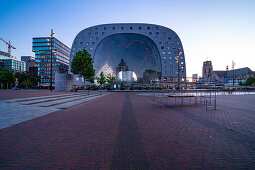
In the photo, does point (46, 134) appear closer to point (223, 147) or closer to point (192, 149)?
point (192, 149)

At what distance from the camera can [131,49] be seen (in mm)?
82000

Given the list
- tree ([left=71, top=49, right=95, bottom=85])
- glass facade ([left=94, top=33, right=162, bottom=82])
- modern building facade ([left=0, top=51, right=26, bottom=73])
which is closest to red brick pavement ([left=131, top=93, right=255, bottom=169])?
tree ([left=71, top=49, right=95, bottom=85])

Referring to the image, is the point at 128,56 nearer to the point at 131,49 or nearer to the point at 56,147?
the point at 131,49

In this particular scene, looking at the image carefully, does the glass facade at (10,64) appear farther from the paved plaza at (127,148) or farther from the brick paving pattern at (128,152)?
the brick paving pattern at (128,152)

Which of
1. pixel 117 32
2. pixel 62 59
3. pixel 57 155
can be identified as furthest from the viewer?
pixel 62 59

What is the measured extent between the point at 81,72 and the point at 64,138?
123 feet

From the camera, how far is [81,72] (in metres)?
38.8

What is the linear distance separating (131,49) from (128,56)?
210 inches

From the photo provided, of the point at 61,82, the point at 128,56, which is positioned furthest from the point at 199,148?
the point at 128,56

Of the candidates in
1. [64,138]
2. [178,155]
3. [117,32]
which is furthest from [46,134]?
[117,32]

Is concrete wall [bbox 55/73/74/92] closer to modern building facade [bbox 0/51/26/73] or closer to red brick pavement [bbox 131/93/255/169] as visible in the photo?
red brick pavement [bbox 131/93/255/169]

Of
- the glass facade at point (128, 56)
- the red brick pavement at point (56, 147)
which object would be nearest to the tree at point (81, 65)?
the red brick pavement at point (56, 147)

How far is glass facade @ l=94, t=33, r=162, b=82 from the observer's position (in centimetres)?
8019

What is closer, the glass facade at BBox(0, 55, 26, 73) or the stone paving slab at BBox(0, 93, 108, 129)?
the stone paving slab at BBox(0, 93, 108, 129)
